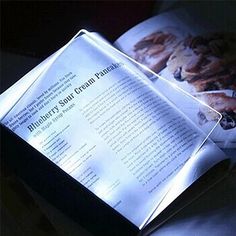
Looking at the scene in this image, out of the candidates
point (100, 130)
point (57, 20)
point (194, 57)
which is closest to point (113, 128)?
point (100, 130)

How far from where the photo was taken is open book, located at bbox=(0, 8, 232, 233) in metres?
0.49

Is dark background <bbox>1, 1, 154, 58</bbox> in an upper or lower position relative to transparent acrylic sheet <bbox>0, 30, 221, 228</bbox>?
upper

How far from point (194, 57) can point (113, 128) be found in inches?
5.8

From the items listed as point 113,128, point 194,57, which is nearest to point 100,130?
point 113,128

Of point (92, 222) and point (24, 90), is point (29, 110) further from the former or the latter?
point (92, 222)

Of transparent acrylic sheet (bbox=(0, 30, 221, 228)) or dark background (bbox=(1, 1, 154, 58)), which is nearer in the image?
transparent acrylic sheet (bbox=(0, 30, 221, 228))

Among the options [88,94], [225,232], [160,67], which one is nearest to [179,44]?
[160,67]

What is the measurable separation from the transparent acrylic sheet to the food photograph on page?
1cm

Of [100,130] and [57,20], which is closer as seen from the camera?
[100,130]

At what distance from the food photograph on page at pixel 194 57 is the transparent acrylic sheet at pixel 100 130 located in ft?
0.04

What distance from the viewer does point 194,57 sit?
0.60m

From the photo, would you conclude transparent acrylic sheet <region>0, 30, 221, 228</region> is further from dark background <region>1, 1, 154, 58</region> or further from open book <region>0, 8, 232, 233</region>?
dark background <region>1, 1, 154, 58</region>

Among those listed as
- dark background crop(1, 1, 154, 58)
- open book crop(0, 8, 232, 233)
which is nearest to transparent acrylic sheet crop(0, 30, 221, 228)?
open book crop(0, 8, 232, 233)

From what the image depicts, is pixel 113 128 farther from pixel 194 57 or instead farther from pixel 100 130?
pixel 194 57
